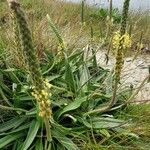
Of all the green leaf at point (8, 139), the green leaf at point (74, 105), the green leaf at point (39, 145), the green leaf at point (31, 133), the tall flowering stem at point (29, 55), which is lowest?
the green leaf at point (39, 145)

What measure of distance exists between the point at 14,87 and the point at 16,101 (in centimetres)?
24

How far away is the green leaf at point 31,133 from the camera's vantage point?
15.3ft

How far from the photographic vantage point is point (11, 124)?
494 centimetres

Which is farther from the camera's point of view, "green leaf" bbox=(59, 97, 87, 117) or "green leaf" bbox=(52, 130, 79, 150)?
"green leaf" bbox=(59, 97, 87, 117)

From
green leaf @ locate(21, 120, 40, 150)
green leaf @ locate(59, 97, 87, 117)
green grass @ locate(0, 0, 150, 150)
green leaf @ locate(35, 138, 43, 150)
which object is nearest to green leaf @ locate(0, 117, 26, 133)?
green grass @ locate(0, 0, 150, 150)

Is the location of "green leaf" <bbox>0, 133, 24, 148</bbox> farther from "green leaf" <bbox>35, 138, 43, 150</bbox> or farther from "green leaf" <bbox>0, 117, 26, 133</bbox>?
"green leaf" <bbox>35, 138, 43, 150</bbox>

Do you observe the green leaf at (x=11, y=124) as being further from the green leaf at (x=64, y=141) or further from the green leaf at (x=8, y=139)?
the green leaf at (x=64, y=141)

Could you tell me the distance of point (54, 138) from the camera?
4.91m

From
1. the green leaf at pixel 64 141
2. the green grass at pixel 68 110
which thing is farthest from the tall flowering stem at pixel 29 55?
the green leaf at pixel 64 141

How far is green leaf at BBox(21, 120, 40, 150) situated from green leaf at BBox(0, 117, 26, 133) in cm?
13

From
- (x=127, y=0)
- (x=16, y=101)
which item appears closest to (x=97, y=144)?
(x=16, y=101)

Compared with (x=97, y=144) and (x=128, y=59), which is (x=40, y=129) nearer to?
(x=97, y=144)

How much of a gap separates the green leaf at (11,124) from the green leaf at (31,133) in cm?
13

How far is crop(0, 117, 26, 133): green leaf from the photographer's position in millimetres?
4922
